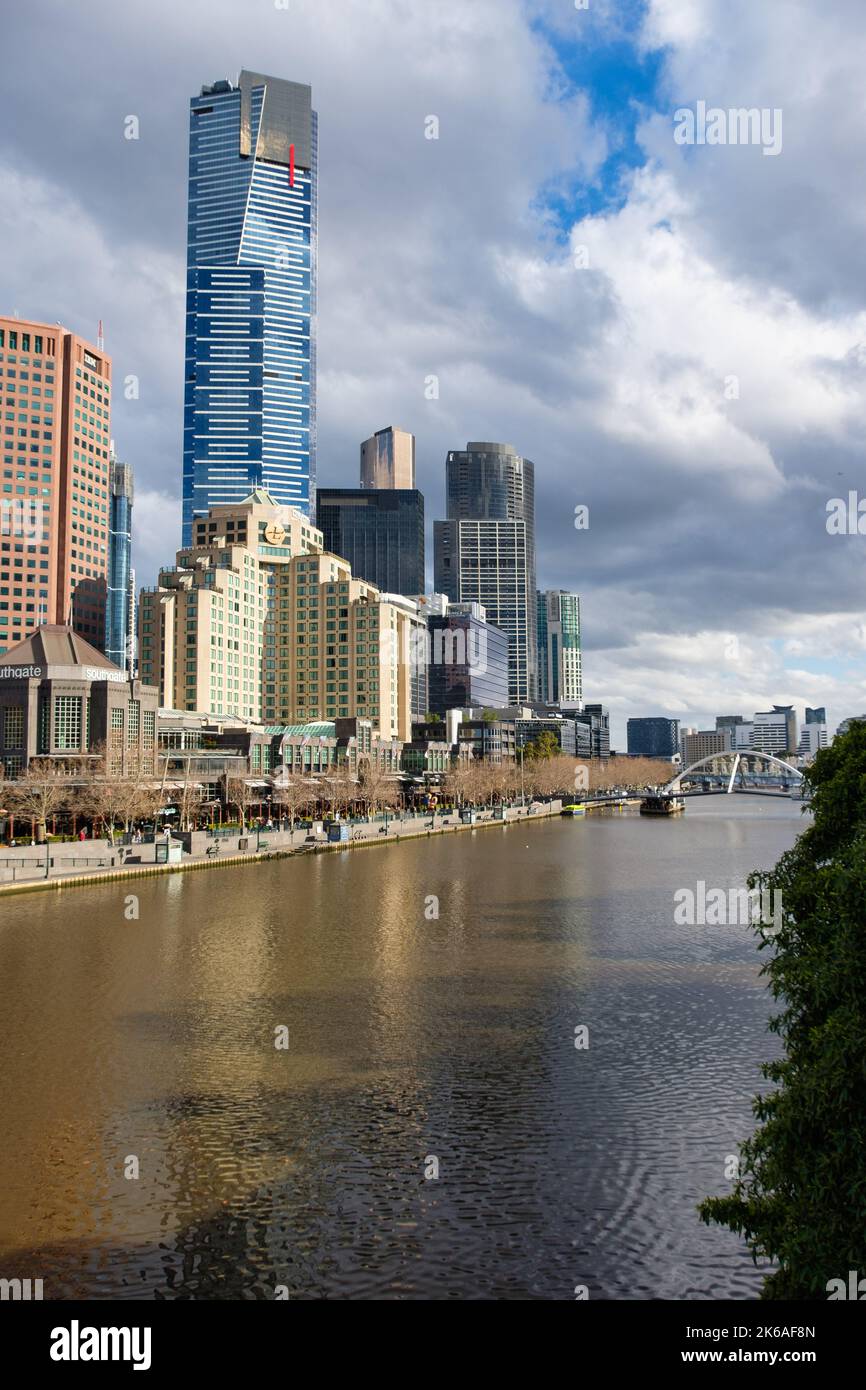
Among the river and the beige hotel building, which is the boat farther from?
the river

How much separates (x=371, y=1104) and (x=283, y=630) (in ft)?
541

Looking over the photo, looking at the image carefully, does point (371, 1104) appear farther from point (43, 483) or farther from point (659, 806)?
point (43, 483)


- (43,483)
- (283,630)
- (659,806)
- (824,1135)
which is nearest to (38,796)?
(824,1135)

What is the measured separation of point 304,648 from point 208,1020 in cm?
15433

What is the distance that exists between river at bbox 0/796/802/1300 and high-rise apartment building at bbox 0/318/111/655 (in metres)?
150

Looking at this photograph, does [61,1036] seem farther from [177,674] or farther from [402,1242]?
[177,674]

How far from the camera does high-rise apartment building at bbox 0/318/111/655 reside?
600 ft

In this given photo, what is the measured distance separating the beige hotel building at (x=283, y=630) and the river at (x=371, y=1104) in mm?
125622

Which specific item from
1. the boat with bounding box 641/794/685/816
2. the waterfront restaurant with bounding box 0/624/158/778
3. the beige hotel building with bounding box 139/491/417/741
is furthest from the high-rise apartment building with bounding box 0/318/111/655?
the boat with bounding box 641/794/685/816

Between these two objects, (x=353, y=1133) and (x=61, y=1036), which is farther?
(x=61, y=1036)

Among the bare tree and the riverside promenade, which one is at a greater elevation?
A: the bare tree

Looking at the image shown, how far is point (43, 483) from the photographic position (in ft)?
614
